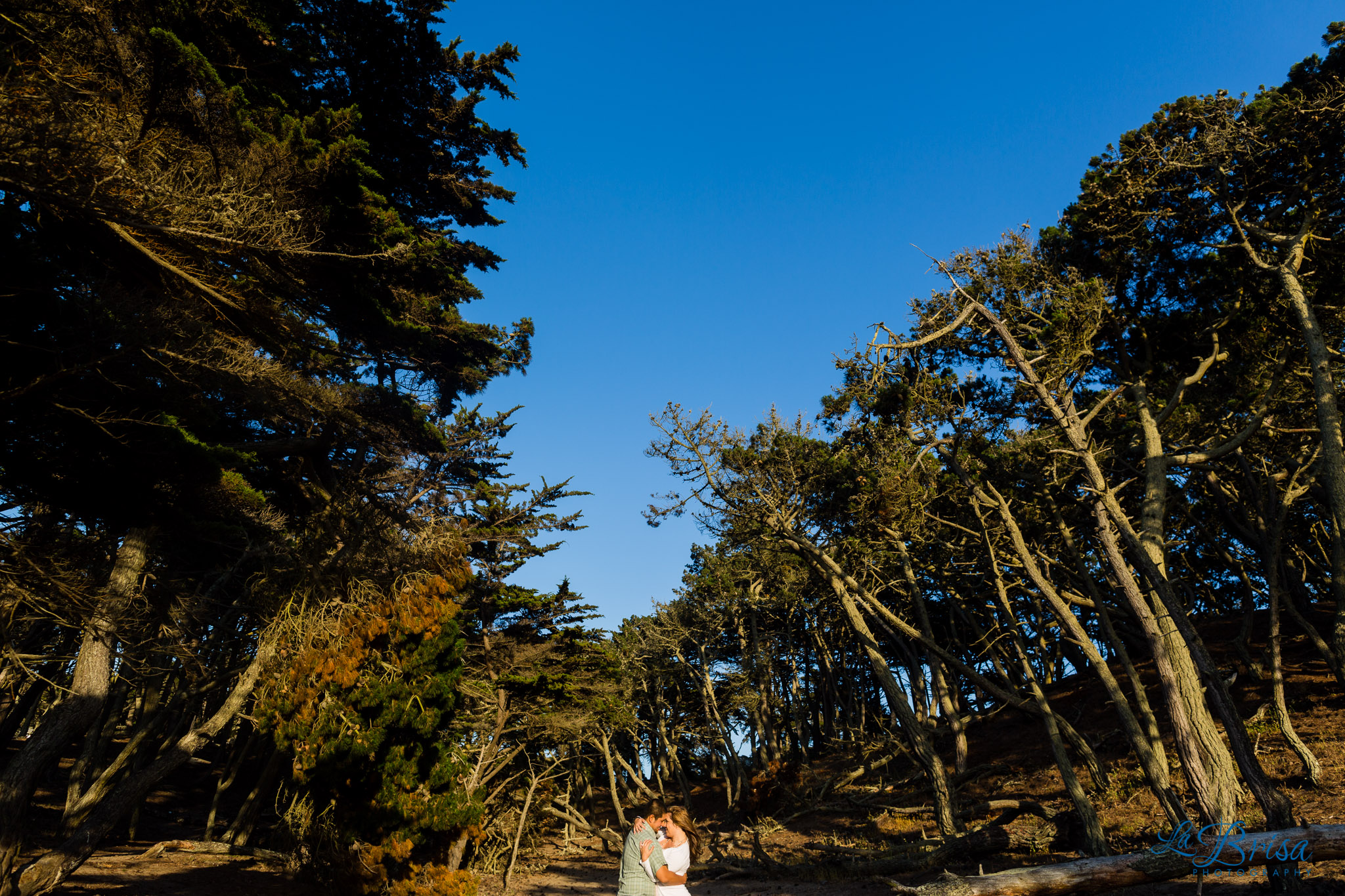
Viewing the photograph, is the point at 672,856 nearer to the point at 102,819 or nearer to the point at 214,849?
the point at 102,819

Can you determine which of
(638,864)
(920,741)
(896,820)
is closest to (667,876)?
(638,864)

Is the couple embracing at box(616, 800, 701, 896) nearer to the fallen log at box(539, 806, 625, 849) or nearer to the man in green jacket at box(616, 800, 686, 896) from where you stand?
the man in green jacket at box(616, 800, 686, 896)

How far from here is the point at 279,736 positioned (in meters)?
11.6

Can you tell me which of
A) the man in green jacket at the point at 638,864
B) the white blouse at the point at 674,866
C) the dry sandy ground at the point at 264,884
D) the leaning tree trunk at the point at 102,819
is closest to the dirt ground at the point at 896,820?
the dry sandy ground at the point at 264,884

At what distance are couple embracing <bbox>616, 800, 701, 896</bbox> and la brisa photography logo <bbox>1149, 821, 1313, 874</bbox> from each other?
18.0 ft

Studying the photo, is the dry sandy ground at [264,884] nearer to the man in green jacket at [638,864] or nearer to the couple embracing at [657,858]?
the couple embracing at [657,858]

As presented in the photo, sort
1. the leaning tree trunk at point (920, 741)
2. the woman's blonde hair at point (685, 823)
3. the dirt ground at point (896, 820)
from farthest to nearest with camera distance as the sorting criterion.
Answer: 1. the leaning tree trunk at point (920, 741)
2. the dirt ground at point (896, 820)
3. the woman's blonde hair at point (685, 823)

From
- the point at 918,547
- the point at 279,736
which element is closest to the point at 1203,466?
the point at 918,547

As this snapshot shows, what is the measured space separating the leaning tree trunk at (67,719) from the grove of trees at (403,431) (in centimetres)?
6

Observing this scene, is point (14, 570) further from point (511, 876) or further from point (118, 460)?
point (511, 876)

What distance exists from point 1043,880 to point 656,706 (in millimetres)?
25460

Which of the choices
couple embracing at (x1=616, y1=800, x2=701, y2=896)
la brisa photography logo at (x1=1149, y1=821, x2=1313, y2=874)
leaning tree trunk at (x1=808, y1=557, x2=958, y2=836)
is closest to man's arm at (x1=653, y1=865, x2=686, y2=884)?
couple embracing at (x1=616, y1=800, x2=701, y2=896)

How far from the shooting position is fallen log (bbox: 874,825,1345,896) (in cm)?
658

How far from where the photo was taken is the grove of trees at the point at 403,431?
26.9 feet
